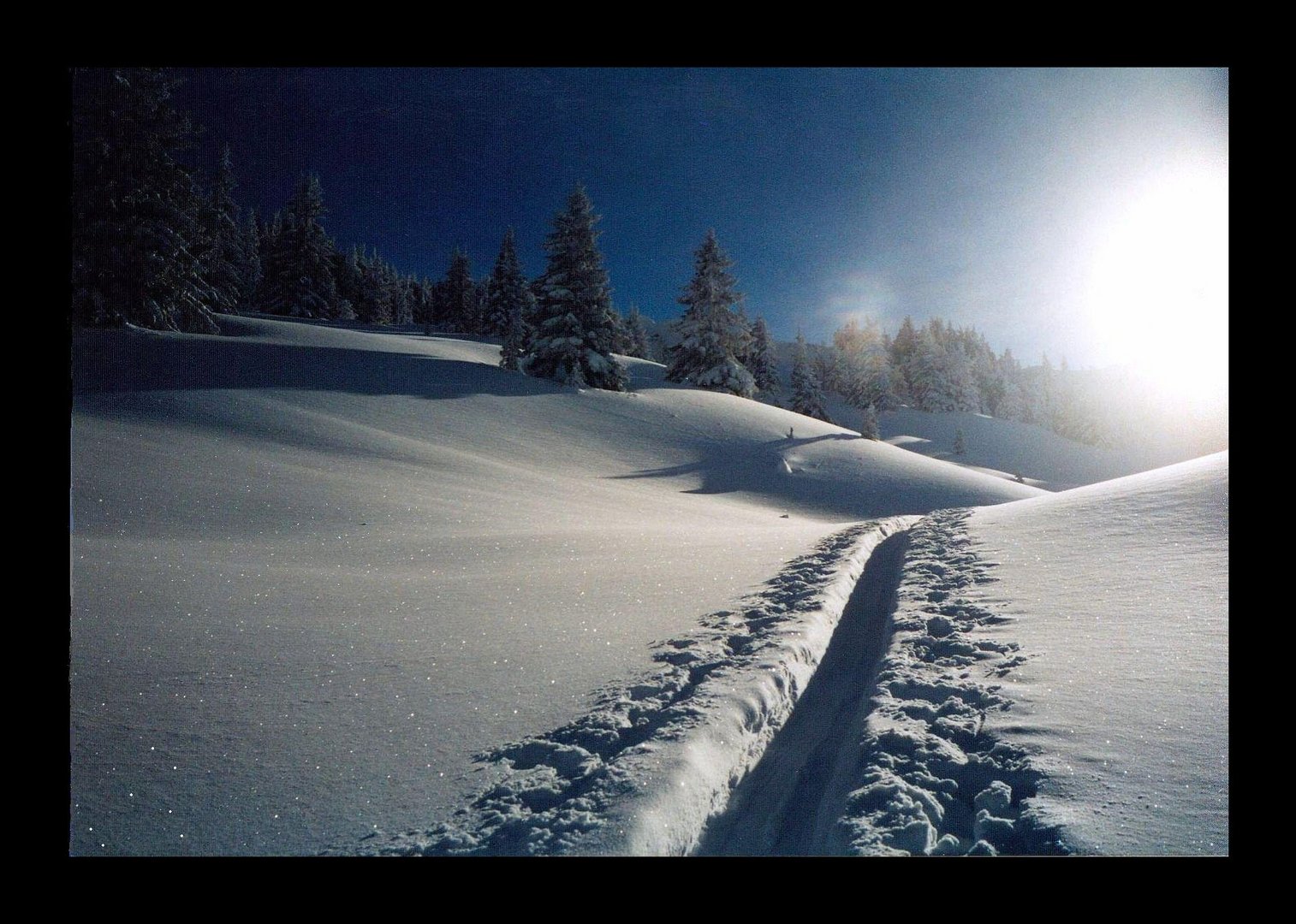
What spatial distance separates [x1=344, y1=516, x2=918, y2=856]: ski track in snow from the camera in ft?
7.71

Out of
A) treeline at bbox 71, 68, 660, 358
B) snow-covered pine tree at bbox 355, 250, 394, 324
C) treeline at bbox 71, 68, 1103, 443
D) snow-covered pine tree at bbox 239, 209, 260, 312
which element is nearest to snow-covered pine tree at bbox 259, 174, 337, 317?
treeline at bbox 71, 68, 1103, 443

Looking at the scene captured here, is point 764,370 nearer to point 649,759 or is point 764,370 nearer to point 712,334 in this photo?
point 712,334

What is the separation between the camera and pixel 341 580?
19.5 feet

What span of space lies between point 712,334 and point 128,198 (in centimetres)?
2836

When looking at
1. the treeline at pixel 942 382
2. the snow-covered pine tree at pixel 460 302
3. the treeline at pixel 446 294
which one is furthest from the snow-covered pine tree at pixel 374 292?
the treeline at pixel 942 382

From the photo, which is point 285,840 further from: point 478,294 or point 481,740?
point 478,294

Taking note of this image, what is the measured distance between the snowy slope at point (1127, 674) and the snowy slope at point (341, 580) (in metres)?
2.52

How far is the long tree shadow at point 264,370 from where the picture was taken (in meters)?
16.0

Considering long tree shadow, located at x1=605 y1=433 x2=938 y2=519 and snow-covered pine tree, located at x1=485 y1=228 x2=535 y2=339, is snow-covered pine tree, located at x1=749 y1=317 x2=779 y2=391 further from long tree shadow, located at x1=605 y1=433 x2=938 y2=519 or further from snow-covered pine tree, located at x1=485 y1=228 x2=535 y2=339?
long tree shadow, located at x1=605 y1=433 x2=938 y2=519

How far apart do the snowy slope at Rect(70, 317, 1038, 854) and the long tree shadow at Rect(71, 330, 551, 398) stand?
0.64ft

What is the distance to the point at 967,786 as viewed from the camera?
2.78m

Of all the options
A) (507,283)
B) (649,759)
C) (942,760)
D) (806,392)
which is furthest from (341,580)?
(806,392)

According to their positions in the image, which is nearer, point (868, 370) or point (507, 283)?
point (507, 283)
